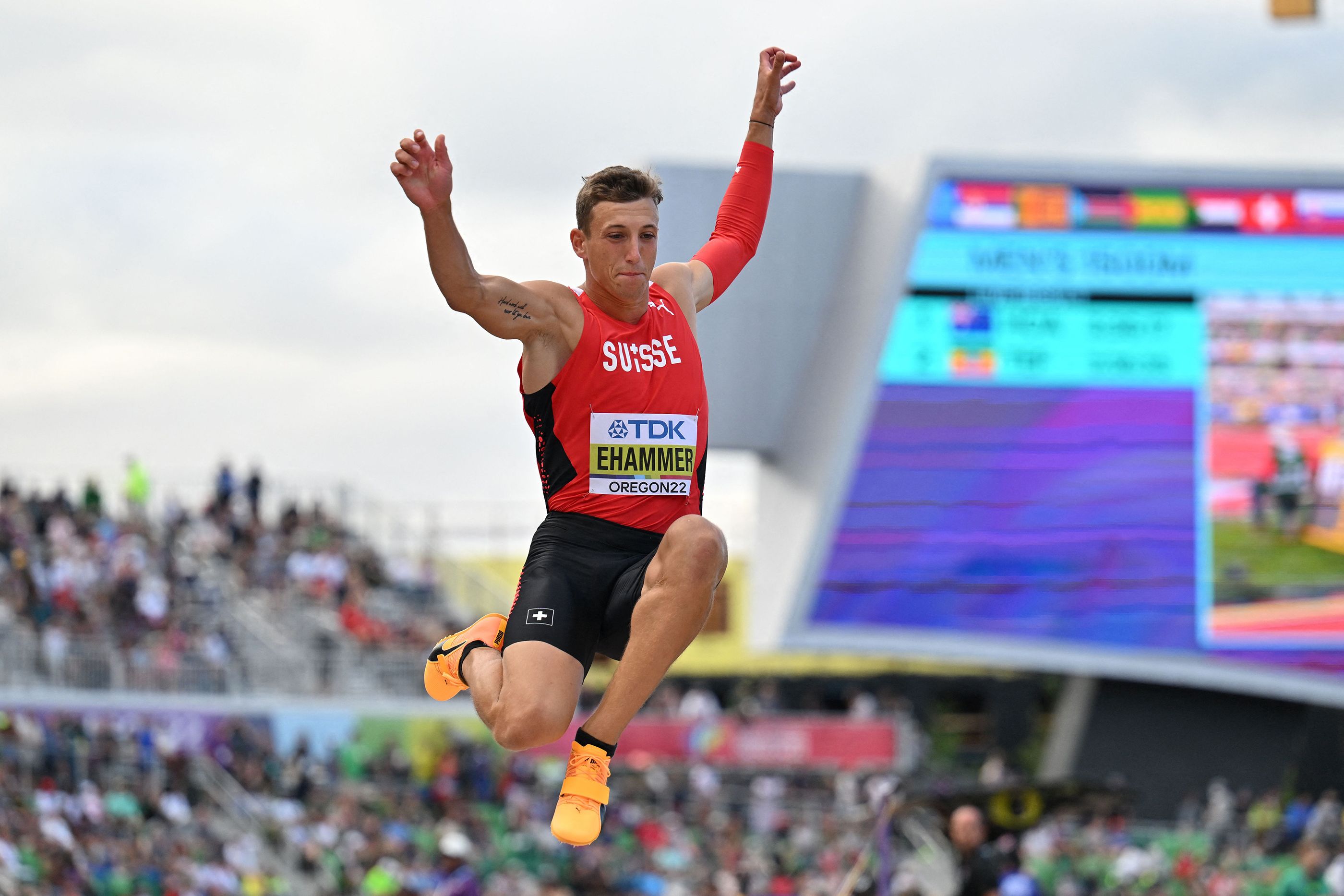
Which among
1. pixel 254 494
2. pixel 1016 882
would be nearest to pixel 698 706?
pixel 254 494

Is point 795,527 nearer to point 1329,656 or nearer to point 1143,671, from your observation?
point 1143,671

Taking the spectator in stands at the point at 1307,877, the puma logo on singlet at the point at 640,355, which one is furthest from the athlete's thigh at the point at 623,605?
the spectator in stands at the point at 1307,877

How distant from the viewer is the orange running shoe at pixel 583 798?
548 centimetres

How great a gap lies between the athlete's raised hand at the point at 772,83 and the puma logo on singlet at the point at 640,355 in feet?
3.16

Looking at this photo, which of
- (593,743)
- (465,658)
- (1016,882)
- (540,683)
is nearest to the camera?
(540,683)

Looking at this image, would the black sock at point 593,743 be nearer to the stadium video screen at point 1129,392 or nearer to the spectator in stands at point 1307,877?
the spectator in stands at point 1307,877

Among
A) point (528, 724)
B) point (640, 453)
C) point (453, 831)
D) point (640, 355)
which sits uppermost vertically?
point (640, 355)

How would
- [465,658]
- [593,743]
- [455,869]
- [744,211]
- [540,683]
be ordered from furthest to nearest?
[455,869]
[744,211]
[465,658]
[593,743]
[540,683]

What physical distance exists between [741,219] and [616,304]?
0.92m

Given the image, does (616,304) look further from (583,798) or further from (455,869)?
(455,869)

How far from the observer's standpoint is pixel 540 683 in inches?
218

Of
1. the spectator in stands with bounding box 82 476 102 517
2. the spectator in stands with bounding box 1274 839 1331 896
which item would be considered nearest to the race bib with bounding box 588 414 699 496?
the spectator in stands with bounding box 1274 839 1331 896

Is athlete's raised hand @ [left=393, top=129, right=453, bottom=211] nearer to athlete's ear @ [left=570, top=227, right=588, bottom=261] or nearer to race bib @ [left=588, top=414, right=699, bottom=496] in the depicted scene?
athlete's ear @ [left=570, top=227, right=588, bottom=261]

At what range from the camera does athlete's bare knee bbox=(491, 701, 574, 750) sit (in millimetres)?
5480
